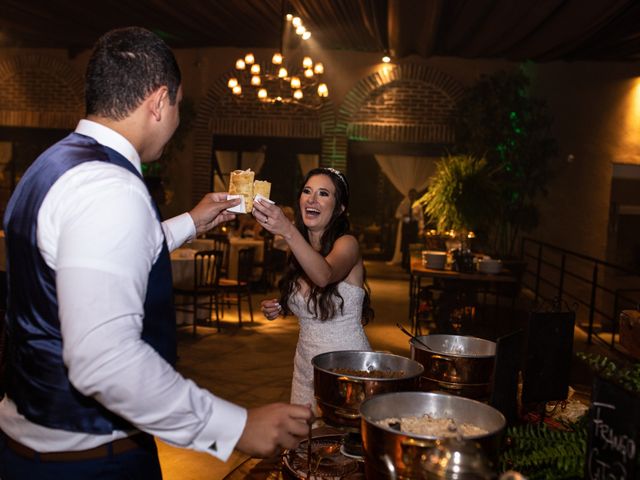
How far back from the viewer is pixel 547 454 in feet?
4.78

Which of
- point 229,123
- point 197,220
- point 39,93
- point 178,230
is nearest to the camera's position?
point 178,230

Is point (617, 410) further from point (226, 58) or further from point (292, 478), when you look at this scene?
point (226, 58)

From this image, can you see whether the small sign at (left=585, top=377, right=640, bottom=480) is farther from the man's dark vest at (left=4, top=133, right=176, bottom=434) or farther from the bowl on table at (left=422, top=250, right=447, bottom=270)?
the bowl on table at (left=422, top=250, right=447, bottom=270)

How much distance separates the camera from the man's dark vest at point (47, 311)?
4.53ft

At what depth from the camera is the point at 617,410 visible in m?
1.22

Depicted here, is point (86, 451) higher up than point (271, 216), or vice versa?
point (271, 216)

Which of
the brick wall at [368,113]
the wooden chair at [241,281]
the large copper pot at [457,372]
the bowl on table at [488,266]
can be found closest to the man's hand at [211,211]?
the large copper pot at [457,372]

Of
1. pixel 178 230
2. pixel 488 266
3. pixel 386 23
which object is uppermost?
pixel 386 23

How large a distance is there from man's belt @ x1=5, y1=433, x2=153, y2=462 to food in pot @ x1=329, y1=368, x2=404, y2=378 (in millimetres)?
527

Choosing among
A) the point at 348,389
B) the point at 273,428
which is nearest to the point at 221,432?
the point at 273,428

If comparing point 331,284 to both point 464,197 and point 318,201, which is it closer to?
point 318,201

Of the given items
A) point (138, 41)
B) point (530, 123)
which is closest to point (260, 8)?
point (530, 123)

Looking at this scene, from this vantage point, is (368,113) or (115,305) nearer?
(115,305)

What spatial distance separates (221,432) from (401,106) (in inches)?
457
